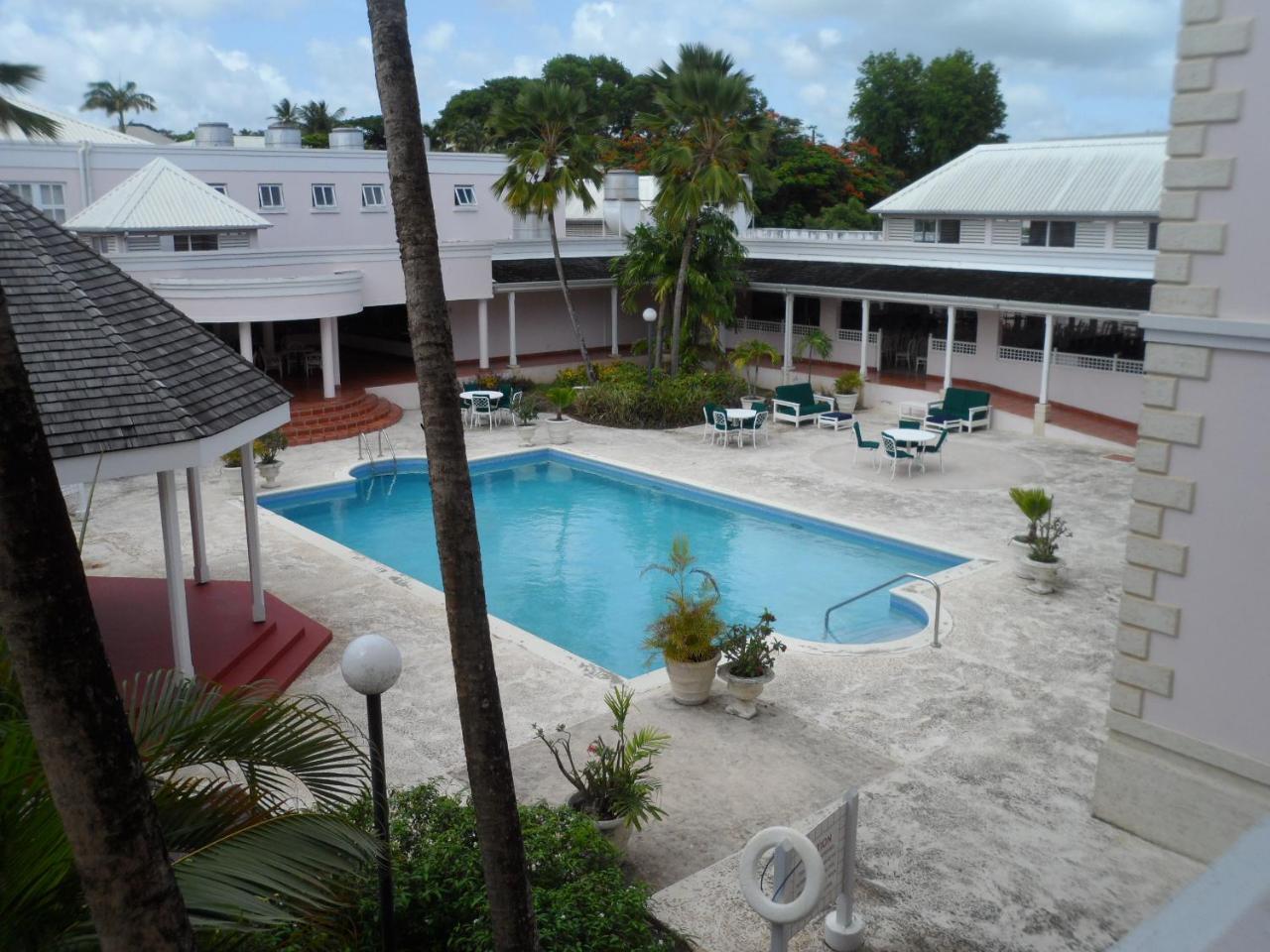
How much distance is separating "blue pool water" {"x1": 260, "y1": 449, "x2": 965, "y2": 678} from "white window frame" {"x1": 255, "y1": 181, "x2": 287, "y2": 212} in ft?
44.1

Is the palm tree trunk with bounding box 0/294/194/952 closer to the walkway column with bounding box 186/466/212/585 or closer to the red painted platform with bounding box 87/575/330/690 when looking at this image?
the red painted platform with bounding box 87/575/330/690

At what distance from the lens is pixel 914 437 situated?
2089 cm

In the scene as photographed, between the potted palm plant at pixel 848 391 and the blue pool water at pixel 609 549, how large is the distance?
25.6ft

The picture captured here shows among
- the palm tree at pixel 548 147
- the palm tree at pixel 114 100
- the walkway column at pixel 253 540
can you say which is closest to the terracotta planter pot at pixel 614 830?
the walkway column at pixel 253 540

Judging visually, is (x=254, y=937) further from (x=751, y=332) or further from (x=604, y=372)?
(x=751, y=332)

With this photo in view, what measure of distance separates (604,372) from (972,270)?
9.76 metres

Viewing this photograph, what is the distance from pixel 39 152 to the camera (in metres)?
27.9

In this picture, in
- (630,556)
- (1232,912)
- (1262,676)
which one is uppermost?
(1232,912)

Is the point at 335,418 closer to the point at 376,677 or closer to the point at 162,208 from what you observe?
the point at 162,208

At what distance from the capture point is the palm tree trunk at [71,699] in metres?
2.87

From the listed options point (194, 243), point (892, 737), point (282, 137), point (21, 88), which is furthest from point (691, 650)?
point (282, 137)

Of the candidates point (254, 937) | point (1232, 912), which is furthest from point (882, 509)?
point (1232, 912)

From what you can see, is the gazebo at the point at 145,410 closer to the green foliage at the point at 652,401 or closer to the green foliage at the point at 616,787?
the green foliage at the point at 616,787

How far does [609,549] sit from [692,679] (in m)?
7.44
